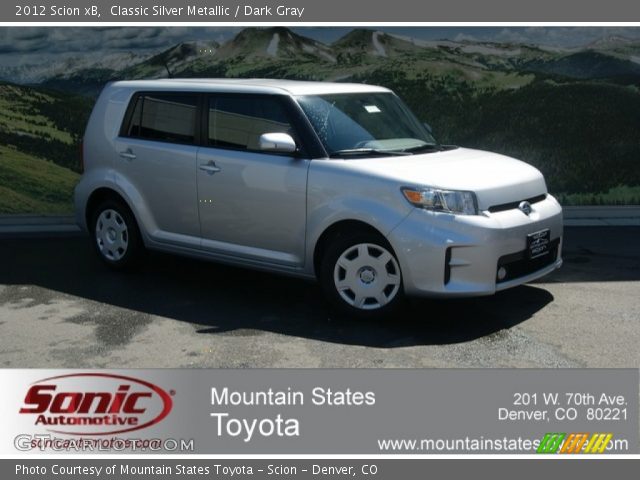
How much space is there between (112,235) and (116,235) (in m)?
0.08

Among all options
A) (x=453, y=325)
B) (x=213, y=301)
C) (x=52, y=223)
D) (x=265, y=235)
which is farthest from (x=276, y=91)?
(x=52, y=223)

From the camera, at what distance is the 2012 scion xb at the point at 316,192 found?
21.8 ft

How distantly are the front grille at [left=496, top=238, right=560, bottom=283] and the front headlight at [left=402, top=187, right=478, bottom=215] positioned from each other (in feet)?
1.38

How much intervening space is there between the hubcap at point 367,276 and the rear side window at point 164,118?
1.78 m

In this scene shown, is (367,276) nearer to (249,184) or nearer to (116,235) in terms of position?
(249,184)

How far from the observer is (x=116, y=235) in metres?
8.54

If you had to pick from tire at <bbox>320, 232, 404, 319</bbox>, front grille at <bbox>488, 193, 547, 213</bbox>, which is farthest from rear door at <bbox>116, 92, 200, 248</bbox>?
front grille at <bbox>488, 193, 547, 213</bbox>

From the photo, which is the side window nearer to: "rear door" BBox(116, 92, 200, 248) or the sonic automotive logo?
"rear door" BBox(116, 92, 200, 248)

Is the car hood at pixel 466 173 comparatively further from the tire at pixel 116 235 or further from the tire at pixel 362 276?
the tire at pixel 116 235

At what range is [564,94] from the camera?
12445 millimetres

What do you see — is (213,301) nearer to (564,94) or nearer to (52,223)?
(52,223)

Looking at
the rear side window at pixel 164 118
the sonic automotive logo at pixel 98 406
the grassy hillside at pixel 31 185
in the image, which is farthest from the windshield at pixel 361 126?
the grassy hillside at pixel 31 185

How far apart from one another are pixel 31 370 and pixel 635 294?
15.2ft

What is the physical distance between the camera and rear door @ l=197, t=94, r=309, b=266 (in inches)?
284
